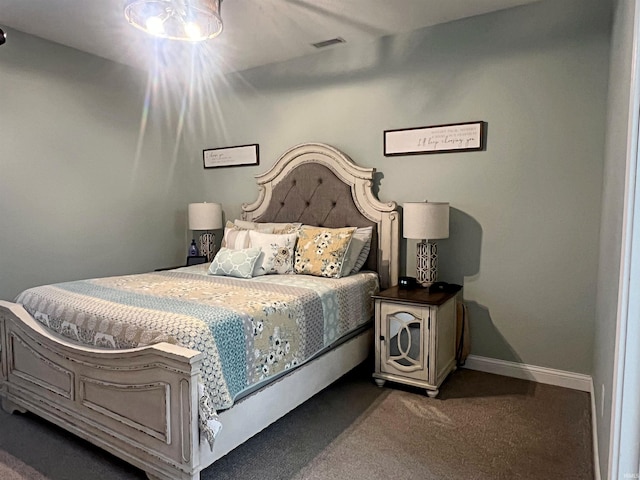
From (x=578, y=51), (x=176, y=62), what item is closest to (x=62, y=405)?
(x=176, y=62)

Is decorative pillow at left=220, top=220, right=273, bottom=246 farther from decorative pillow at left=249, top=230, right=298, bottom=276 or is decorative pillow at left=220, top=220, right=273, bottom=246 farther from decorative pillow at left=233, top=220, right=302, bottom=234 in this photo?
decorative pillow at left=249, top=230, right=298, bottom=276

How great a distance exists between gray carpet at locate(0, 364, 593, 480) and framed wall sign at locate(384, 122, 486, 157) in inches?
66.7

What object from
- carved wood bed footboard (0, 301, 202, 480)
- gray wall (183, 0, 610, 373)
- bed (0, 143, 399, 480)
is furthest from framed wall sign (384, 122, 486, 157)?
carved wood bed footboard (0, 301, 202, 480)

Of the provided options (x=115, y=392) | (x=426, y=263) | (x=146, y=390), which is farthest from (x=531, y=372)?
(x=115, y=392)

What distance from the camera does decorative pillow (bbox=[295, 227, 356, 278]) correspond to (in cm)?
306

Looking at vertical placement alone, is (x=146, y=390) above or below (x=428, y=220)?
below

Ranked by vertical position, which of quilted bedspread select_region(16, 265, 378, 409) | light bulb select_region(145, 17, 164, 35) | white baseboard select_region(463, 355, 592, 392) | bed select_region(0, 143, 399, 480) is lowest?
white baseboard select_region(463, 355, 592, 392)

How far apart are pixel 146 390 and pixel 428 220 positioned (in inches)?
78.2

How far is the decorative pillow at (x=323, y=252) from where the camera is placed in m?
3.06

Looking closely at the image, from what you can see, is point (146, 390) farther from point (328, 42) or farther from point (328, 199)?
point (328, 42)

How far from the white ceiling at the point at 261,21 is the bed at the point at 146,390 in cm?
135

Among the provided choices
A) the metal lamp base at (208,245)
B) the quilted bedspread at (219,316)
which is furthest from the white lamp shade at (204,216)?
the quilted bedspread at (219,316)

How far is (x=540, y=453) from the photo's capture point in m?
2.10

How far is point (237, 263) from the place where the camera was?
3.02m
